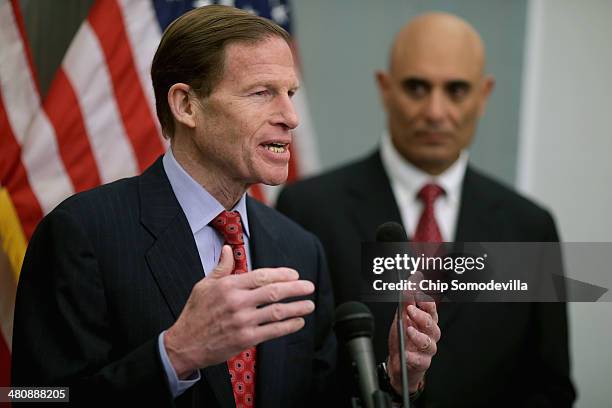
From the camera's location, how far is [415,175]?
10.5 ft

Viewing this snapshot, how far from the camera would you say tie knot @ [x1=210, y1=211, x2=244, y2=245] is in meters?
2.05

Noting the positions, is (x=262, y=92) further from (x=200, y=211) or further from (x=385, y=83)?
(x=385, y=83)

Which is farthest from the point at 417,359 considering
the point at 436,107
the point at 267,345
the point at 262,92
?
the point at 436,107

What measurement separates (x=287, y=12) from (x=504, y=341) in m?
1.48

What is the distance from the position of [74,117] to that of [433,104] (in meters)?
1.25

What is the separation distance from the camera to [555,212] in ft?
14.1

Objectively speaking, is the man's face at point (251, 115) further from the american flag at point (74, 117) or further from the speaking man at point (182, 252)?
the american flag at point (74, 117)

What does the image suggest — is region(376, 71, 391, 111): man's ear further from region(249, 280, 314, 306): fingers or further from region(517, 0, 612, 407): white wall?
region(249, 280, 314, 306): fingers

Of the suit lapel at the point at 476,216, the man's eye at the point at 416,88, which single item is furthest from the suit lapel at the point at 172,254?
the man's eye at the point at 416,88

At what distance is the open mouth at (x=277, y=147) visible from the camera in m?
2.04

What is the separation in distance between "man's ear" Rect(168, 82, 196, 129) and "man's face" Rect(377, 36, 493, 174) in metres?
1.32

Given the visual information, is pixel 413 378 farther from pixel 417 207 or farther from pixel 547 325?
pixel 417 207

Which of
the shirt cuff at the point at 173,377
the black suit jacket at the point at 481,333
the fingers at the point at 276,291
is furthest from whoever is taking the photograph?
the black suit jacket at the point at 481,333

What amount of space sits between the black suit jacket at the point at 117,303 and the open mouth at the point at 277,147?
9.5 inches
